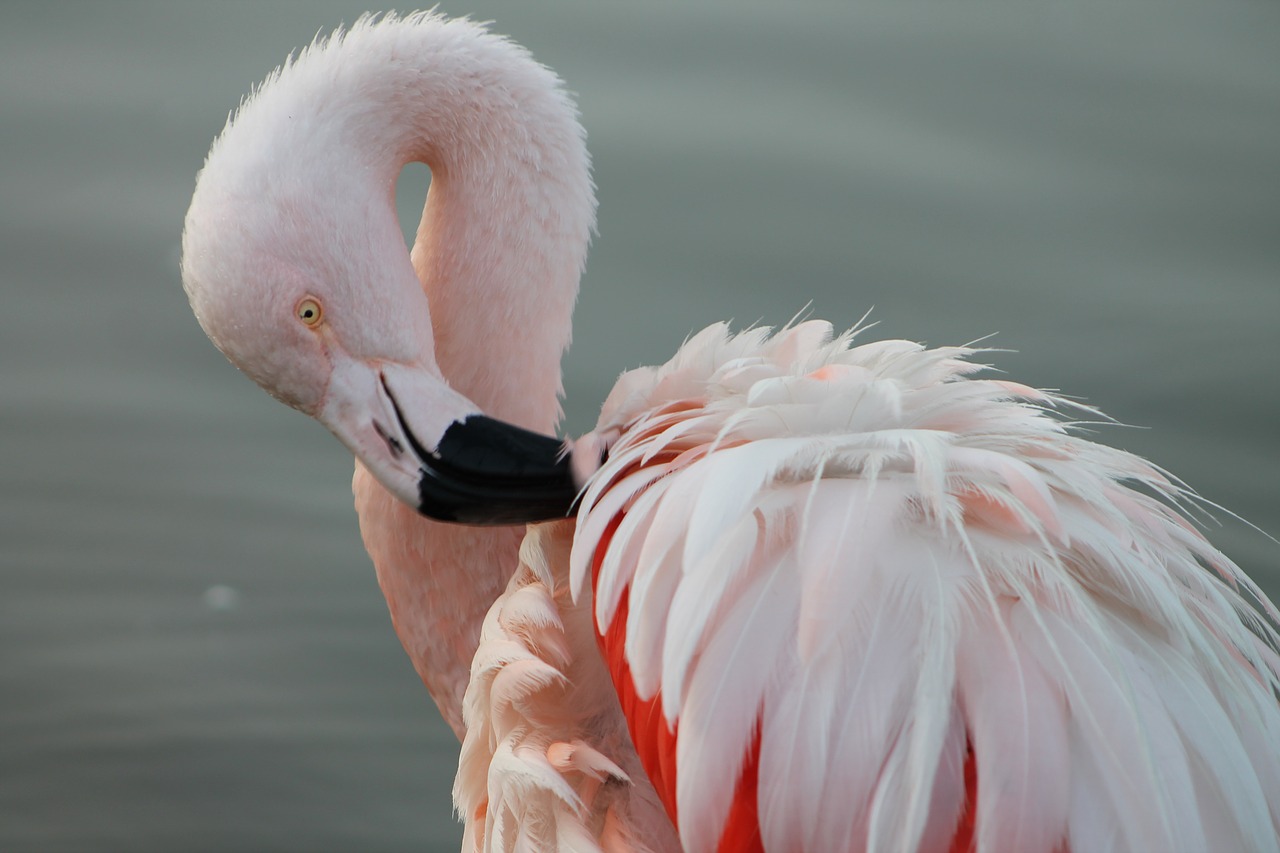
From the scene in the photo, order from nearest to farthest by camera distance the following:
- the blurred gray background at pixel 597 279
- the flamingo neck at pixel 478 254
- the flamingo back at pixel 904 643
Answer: the flamingo back at pixel 904 643 → the flamingo neck at pixel 478 254 → the blurred gray background at pixel 597 279

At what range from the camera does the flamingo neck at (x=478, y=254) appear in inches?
60.2

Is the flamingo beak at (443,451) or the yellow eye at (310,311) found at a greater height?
the yellow eye at (310,311)

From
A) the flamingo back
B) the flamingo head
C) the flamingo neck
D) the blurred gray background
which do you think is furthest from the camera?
the blurred gray background

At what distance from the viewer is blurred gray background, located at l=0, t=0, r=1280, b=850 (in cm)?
248

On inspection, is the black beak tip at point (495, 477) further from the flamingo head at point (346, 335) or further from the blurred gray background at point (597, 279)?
the blurred gray background at point (597, 279)

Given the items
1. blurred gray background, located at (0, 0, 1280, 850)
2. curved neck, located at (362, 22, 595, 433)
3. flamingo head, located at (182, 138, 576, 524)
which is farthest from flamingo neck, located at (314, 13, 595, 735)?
blurred gray background, located at (0, 0, 1280, 850)

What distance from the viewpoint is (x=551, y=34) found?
3.04 meters

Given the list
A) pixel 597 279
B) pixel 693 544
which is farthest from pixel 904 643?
pixel 597 279

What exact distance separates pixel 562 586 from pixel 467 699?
16cm

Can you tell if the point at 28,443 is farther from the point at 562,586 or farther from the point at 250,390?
the point at 562,586

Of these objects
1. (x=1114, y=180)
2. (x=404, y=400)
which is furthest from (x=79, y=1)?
(x=1114, y=180)

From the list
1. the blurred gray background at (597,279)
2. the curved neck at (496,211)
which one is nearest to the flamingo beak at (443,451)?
the curved neck at (496,211)

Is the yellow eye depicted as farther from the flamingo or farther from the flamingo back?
the flamingo back

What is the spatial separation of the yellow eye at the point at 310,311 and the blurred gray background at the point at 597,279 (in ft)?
4.03
